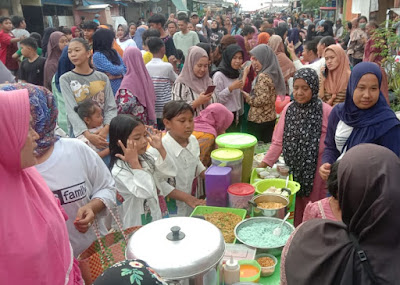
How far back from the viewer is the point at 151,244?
4.70ft

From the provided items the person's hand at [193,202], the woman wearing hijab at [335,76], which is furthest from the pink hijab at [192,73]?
the person's hand at [193,202]

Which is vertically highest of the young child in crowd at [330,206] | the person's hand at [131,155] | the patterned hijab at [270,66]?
the patterned hijab at [270,66]

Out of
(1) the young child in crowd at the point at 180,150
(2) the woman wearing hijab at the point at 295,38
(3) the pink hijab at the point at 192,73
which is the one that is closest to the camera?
(1) the young child in crowd at the point at 180,150

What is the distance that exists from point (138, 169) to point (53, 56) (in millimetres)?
3919

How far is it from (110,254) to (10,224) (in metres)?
0.59

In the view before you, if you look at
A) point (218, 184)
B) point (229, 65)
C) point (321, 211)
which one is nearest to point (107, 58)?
point (229, 65)

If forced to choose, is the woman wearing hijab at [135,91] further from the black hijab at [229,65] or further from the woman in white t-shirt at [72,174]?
the woman in white t-shirt at [72,174]

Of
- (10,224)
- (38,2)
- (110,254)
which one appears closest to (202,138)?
(110,254)

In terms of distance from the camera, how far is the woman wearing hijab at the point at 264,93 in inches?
167

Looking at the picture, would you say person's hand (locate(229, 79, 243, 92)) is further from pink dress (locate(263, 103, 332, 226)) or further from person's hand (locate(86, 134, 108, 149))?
person's hand (locate(86, 134, 108, 149))

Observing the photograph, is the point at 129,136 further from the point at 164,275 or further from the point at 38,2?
the point at 38,2

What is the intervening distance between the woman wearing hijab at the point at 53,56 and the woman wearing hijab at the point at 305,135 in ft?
12.3

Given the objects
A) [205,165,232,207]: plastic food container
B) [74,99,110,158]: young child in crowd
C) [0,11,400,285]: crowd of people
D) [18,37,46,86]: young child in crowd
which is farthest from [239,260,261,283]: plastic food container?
[18,37,46,86]: young child in crowd

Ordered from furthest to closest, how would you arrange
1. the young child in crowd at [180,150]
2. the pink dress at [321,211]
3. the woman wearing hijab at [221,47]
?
the woman wearing hijab at [221,47] < the young child in crowd at [180,150] < the pink dress at [321,211]
